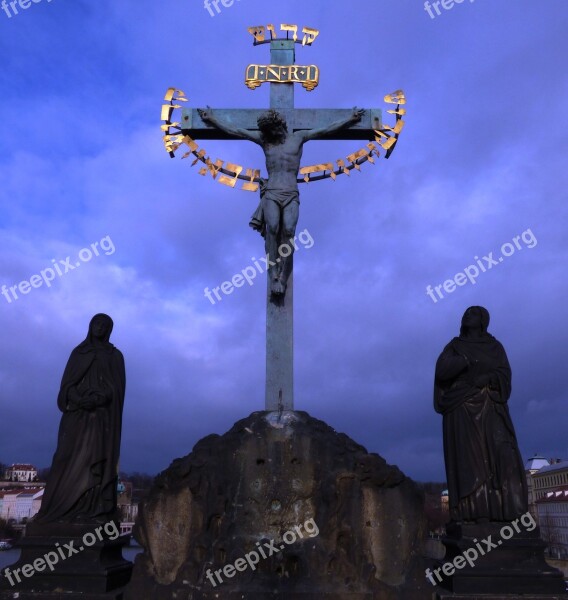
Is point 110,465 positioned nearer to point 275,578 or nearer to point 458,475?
point 275,578

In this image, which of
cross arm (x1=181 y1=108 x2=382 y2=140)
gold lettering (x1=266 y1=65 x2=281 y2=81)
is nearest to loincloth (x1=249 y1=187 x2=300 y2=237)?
cross arm (x1=181 y1=108 x2=382 y2=140)

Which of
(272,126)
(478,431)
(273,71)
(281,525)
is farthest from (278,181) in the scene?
(281,525)

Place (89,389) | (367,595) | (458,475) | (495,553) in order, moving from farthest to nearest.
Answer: (89,389) → (458,475) → (495,553) → (367,595)

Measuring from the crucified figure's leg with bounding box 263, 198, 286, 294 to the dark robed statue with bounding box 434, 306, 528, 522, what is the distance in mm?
2472

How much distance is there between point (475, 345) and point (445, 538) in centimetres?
233

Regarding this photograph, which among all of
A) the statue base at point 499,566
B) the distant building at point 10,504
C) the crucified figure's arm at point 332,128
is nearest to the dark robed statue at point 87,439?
the statue base at point 499,566

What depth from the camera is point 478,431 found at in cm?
698

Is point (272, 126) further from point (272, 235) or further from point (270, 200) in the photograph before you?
point (272, 235)

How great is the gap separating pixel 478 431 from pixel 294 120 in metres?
5.32

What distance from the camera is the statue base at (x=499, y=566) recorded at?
6.30 metres

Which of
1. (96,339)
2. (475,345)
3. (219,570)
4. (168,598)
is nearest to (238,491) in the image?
(219,570)

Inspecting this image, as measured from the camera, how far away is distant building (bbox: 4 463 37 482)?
112 metres

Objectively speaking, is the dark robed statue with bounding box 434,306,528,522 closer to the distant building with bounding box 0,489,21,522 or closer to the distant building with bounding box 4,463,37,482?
the distant building with bounding box 0,489,21,522

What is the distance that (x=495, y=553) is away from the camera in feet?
21.3
